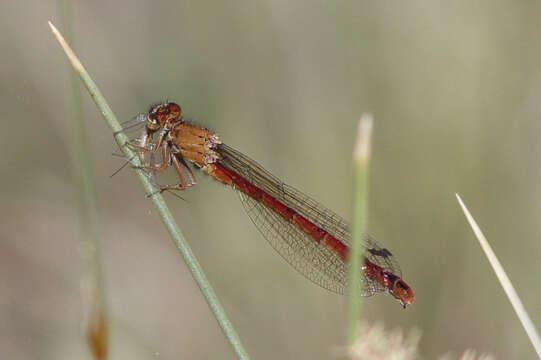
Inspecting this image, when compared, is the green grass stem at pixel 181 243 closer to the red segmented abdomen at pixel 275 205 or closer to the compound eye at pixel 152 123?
the compound eye at pixel 152 123

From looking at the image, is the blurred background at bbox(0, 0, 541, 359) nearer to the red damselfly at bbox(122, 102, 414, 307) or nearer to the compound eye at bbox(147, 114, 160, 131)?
the red damselfly at bbox(122, 102, 414, 307)

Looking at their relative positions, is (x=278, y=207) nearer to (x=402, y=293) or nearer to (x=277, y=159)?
(x=402, y=293)

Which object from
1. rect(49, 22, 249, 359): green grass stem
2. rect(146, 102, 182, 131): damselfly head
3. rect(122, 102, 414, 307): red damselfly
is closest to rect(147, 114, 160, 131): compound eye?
rect(146, 102, 182, 131): damselfly head

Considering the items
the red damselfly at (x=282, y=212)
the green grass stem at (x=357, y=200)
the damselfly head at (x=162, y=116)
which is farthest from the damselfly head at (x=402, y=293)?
the green grass stem at (x=357, y=200)

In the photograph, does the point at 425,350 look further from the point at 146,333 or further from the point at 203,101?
the point at 203,101

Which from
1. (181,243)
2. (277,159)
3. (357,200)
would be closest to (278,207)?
(277,159)

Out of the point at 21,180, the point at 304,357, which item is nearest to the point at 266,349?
the point at 304,357
